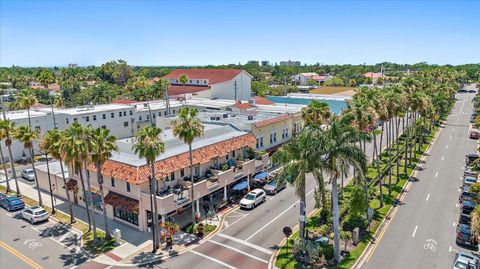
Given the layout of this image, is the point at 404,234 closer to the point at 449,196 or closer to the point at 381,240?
the point at 381,240

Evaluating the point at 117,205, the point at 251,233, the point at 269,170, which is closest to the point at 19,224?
the point at 117,205

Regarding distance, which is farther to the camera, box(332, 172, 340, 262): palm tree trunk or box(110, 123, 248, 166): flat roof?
box(110, 123, 248, 166): flat roof

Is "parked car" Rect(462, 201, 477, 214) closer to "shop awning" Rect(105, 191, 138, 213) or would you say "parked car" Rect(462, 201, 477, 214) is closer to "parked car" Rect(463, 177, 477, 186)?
"parked car" Rect(463, 177, 477, 186)

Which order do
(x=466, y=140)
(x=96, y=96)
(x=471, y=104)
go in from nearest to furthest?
(x=466, y=140)
(x=96, y=96)
(x=471, y=104)

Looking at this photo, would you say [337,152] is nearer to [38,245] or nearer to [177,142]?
[177,142]

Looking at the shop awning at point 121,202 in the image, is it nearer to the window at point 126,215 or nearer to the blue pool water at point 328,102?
the window at point 126,215

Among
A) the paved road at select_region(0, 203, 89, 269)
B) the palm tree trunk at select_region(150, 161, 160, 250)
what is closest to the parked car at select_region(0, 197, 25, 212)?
the paved road at select_region(0, 203, 89, 269)

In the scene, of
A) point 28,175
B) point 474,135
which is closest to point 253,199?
point 28,175
